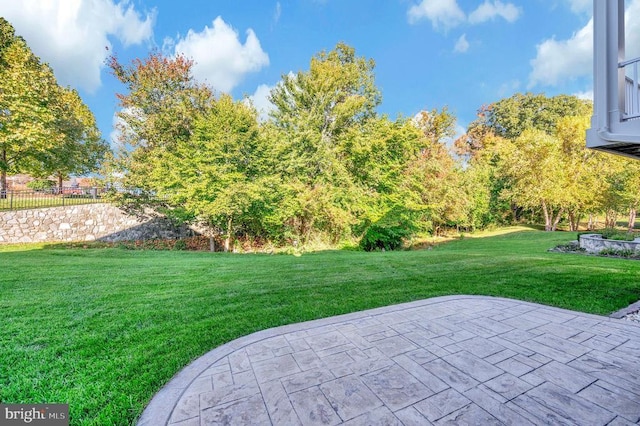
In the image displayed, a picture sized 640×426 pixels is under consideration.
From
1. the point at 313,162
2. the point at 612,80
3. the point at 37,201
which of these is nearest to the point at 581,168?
the point at 313,162

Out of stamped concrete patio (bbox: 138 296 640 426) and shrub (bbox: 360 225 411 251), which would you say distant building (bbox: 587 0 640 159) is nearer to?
stamped concrete patio (bbox: 138 296 640 426)

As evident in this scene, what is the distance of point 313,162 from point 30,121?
10.7 m

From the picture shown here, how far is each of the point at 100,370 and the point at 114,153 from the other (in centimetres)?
1116

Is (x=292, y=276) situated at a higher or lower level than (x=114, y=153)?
lower

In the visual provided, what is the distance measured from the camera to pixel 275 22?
12.5 m

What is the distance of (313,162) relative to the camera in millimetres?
11344

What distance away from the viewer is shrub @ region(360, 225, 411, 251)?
11.9m

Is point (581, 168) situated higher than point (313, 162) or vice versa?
point (581, 168)

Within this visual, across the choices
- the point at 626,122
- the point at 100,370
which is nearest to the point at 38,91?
the point at 100,370

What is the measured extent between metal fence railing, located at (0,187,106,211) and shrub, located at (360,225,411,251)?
35.6ft

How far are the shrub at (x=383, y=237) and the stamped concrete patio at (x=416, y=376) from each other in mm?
8728

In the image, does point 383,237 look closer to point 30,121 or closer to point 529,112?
point 30,121

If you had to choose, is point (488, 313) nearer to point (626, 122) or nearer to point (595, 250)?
point (626, 122)

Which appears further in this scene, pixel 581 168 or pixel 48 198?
pixel 581 168
